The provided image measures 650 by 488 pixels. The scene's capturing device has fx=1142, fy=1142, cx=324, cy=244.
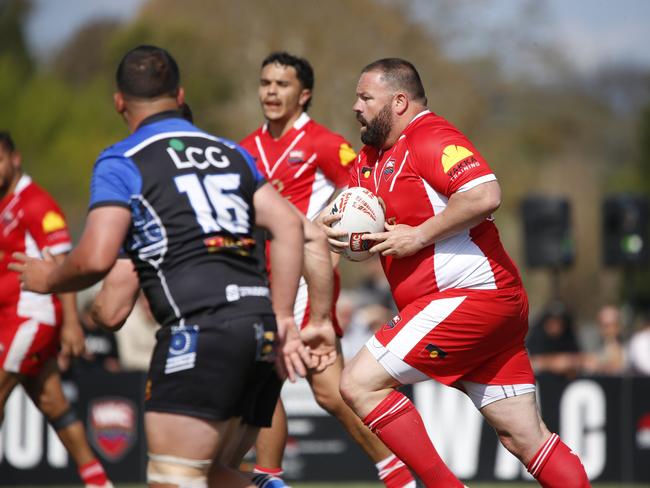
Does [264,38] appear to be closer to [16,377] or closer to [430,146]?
[16,377]

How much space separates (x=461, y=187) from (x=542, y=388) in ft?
21.4

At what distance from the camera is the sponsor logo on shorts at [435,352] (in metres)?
6.01

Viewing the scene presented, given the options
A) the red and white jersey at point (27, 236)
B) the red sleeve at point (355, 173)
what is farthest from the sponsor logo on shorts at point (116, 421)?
the red sleeve at point (355, 173)

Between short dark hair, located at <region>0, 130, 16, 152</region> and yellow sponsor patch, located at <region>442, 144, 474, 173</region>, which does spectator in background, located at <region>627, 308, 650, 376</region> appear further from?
yellow sponsor patch, located at <region>442, 144, 474, 173</region>

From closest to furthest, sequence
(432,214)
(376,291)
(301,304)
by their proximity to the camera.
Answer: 1. (432,214)
2. (301,304)
3. (376,291)

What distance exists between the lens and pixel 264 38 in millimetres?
22125

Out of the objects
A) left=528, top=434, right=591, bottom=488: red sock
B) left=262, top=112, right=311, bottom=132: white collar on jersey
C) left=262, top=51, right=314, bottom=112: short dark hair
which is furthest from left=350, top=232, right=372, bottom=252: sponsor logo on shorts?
left=262, top=51, right=314, bottom=112: short dark hair

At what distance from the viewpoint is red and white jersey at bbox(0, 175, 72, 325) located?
821 cm

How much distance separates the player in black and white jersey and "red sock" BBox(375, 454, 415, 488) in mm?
2051

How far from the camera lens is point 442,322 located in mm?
6016

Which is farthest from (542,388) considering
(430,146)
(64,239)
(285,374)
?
(285,374)

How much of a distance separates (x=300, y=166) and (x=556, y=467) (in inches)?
103

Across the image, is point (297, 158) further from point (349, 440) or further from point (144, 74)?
point (349, 440)

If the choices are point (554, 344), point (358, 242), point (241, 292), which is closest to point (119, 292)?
point (241, 292)
